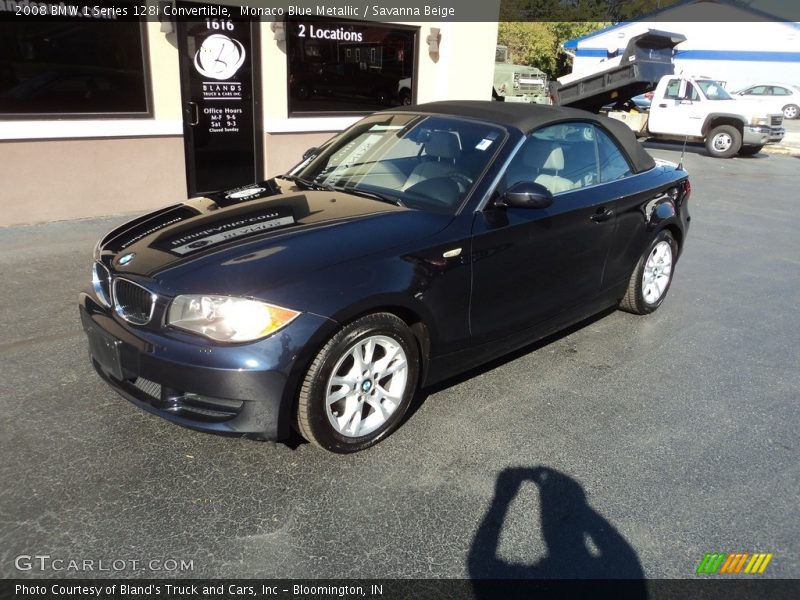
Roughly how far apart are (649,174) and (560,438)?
251 centimetres

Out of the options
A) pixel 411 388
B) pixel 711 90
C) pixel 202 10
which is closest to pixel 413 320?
pixel 411 388

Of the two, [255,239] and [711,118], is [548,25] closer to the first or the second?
[711,118]

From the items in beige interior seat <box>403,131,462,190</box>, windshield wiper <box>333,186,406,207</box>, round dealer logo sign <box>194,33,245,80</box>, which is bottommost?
windshield wiper <box>333,186,406,207</box>

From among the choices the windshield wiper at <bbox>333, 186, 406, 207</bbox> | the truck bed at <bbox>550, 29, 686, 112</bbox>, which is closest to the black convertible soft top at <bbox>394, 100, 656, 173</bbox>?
the windshield wiper at <bbox>333, 186, 406, 207</bbox>

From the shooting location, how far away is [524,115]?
13.4 feet

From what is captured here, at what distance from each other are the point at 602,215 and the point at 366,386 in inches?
85.4

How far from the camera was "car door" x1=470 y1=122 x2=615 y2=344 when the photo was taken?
358 cm

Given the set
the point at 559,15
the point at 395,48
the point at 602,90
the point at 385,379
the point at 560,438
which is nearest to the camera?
the point at 385,379

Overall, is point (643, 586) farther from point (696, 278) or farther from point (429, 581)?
point (696, 278)

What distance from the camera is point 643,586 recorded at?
2.47 meters

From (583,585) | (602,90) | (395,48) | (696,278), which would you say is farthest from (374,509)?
(602,90)

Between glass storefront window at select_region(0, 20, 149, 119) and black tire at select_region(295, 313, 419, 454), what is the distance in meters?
5.96

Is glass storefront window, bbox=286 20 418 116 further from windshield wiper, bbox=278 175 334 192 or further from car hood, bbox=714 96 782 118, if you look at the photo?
car hood, bbox=714 96 782 118

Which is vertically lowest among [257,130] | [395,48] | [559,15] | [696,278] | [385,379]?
[696,278]
